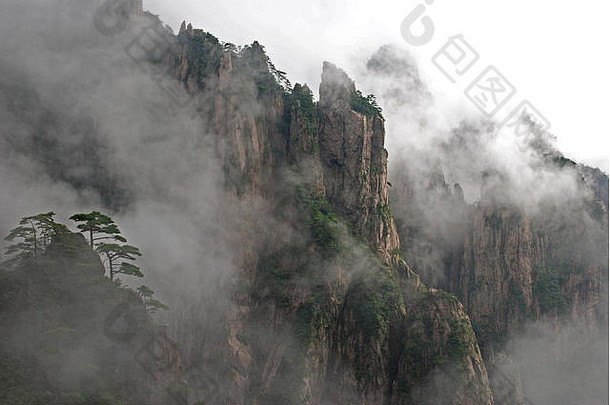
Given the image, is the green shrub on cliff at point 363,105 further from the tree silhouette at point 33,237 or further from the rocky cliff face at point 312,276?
the tree silhouette at point 33,237

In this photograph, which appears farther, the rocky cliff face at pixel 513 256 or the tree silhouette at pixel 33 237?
the rocky cliff face at pixel 513 256

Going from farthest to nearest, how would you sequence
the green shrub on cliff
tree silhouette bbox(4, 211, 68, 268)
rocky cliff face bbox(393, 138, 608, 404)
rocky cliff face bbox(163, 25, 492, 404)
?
rocky cliff face bbox(393, 138, 608, 404), the green shrub on cliff, rocky cliff face bbox(163, 25, 492, 404), tree silhouette bbox(4, 211, 68, 268)

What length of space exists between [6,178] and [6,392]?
1013 inches

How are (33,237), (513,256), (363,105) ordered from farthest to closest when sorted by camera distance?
1. (513,256)
2. (363,105)
3. (33,237)

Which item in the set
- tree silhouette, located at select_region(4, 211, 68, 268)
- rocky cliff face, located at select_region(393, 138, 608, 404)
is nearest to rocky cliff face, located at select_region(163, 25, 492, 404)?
rocky cliff face, located at select_region(393, 138, 608, 404)

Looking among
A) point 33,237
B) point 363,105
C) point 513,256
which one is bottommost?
point 33,237

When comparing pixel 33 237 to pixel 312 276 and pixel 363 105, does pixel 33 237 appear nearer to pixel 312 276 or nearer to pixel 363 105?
pixel 312 276

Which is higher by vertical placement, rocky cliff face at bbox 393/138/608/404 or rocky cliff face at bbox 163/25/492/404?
rocky cliff face at bbox 393/138/608/404

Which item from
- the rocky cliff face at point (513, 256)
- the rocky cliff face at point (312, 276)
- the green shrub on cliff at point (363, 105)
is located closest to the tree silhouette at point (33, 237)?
the rocky cliff face at point (312, 276)

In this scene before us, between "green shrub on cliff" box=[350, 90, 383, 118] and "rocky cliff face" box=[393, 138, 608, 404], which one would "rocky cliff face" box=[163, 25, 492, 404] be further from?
"rocky cliff face" box=[393, 138, 608, 404]

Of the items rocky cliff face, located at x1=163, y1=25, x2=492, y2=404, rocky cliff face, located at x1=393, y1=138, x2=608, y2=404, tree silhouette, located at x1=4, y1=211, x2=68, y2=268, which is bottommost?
tree silhouette, located at x1=4, y1=211, x2=68, y2=268

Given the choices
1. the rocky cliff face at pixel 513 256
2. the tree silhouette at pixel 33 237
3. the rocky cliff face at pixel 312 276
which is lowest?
the tree silhouette at pixel 33 237

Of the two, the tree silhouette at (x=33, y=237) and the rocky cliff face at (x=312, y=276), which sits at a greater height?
the rocky cliff face at (x=312, y=276)

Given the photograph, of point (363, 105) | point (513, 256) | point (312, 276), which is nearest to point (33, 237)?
point (312, 276)
